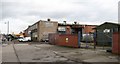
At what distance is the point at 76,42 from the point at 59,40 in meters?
8.65

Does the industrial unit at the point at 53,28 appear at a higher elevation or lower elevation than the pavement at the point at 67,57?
higher

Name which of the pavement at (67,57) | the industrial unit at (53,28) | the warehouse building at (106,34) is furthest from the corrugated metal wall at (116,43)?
the industrial unit at (53,28)

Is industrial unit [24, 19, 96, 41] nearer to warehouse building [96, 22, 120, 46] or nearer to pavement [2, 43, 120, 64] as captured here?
warehouse building [96, 22, 120, 46]

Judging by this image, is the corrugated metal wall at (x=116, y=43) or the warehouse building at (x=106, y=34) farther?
the warehouse building at (x=106, y=34)

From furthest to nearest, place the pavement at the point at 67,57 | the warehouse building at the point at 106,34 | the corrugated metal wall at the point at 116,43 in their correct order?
the warehouse building at the point at 106,34 → the corrugated metal wall at the point at 116,43 → the pavement at the point at 67,57

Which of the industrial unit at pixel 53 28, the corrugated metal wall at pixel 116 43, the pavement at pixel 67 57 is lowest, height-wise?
the pavement at pixel 67 57

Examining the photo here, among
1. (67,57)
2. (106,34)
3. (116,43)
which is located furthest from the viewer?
(106,34)

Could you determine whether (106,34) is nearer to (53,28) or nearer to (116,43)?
(116,43)

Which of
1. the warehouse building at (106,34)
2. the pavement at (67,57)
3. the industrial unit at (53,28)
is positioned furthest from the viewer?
the industrial unit at (53,28)

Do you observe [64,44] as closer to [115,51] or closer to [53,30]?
[115,51]

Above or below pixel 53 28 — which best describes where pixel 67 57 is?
below

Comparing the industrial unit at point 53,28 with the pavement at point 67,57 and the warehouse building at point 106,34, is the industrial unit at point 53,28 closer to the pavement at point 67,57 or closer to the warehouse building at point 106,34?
the warehouse building at point 106,34

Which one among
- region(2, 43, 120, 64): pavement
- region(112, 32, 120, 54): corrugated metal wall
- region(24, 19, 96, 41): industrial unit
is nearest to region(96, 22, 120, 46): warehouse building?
region(2, 43, 120, 64): pavement

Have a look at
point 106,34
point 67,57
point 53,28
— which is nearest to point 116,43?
point 67,57
